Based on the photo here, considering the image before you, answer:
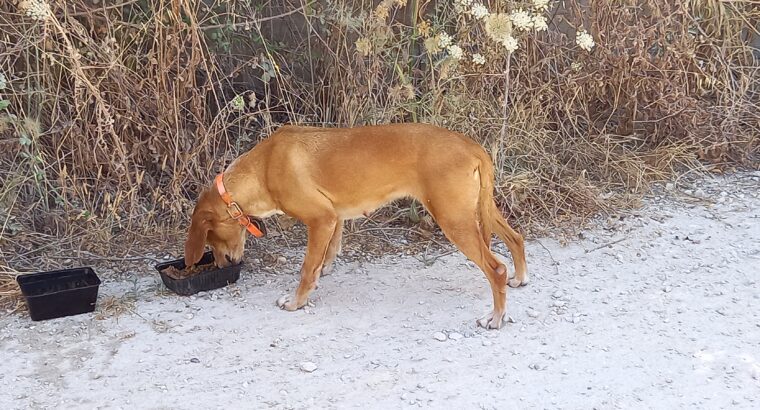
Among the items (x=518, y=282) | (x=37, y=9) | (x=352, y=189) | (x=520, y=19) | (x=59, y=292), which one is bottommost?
(x=518, y=282)

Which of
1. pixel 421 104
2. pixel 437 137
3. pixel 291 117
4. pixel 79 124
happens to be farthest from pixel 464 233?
pixel 79 124

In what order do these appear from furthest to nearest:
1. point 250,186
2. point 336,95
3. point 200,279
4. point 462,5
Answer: point 336,95 → point 462,5 → point 200,279 → point 250,186

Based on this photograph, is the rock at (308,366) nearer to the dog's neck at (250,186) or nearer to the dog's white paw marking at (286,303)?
the dog's white paw marking at (286,303)

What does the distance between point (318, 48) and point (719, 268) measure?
314 cm

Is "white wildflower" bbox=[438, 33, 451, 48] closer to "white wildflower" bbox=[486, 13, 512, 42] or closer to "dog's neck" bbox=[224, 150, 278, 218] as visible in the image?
"white wildflower" bbox=[486, 13, 512, 42]

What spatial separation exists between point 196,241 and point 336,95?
1.76 meters

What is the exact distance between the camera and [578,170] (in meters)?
6.02

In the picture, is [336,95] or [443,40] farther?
[336,95]

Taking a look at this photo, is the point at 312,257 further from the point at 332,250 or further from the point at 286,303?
the point at 332,250

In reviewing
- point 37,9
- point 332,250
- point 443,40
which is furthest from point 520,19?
point 37,9

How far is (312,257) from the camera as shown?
4.22 m

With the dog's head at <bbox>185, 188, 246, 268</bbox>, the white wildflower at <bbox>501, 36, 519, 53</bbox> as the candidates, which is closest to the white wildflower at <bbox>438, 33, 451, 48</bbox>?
the white wildflower at <bbox>501, 36, 519, 53</bbox>

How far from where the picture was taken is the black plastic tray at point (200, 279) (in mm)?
4352

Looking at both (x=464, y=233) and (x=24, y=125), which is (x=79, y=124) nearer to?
(x=24, y=125)
